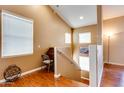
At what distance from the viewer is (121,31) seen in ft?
19.5

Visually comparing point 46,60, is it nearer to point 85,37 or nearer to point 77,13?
point 77,13

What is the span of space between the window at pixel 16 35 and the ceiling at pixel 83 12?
2143 millimetres

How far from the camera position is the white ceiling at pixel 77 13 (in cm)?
555

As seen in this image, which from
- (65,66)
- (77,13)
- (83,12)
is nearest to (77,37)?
(77,13)

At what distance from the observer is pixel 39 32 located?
5.12 metres

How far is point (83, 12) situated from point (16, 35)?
367cm

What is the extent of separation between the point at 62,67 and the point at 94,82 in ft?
6.99

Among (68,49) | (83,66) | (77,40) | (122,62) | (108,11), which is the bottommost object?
(83,66)

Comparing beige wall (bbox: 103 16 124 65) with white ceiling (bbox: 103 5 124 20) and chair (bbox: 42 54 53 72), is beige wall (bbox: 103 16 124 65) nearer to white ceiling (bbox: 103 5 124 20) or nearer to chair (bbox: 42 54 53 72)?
white ceiling (bbox: 103 5 124 20)

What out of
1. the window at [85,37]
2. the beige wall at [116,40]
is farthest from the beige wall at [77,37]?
the beige wall at [116,40]

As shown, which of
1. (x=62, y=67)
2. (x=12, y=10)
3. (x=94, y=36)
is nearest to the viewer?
(x=12, y=10)
